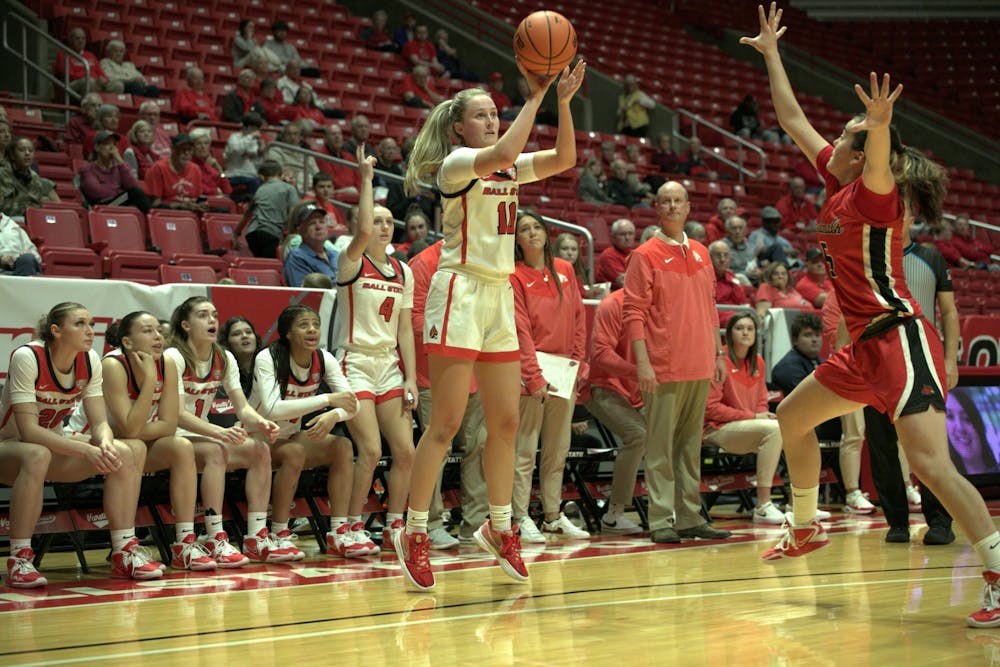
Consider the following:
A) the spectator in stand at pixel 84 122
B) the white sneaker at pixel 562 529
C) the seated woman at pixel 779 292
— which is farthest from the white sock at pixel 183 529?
the spectator in stand at pixel 84 122

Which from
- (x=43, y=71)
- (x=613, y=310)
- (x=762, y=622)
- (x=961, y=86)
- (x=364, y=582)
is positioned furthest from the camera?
(x=961, y=86)

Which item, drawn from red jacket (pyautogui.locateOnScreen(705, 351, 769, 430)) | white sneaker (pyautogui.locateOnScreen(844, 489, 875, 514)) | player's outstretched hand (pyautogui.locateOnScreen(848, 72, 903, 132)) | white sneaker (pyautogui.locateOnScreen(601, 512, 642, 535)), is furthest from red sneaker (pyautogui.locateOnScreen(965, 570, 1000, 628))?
white sneaker (pyautogui.locateOnScreen(844, 489, 875, 514))

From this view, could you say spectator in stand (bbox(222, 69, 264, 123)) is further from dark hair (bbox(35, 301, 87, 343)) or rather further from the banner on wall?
dark hair (bbox(35, 301, 87, 343))

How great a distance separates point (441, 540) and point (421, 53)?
469 inches

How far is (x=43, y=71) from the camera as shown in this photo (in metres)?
12.0

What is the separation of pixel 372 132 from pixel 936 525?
9.24 metres

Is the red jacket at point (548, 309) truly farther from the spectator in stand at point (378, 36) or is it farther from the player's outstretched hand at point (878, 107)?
the spectator in stand at point (378, 36)

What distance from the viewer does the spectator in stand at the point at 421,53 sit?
1697 cm

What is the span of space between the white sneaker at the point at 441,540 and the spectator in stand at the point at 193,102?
742 centimetres

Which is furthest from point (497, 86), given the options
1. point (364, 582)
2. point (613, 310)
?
point (364, 582)

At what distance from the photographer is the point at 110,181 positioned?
10.1 meters

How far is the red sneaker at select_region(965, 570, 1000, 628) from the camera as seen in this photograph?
387 centimetres

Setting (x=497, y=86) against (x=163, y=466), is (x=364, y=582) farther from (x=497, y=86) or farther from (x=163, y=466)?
(x=497, y=86)

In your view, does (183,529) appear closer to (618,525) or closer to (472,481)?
(472,481)
